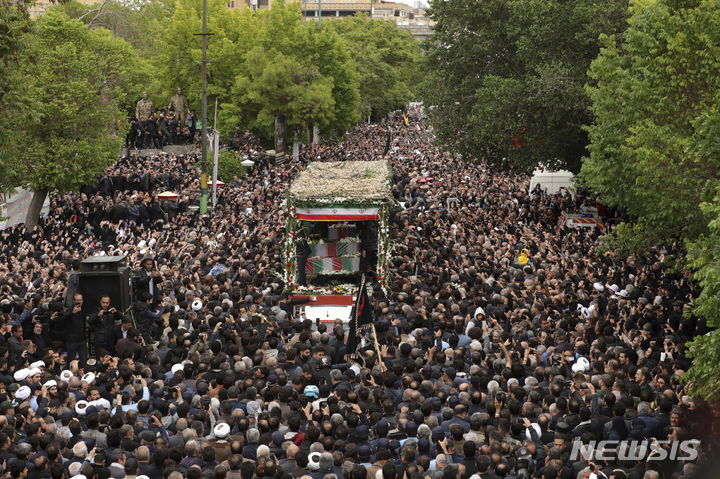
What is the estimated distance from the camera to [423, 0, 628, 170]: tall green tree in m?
28.3

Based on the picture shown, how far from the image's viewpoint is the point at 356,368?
12539 mm

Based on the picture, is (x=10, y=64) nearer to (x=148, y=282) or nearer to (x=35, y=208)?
(x=148, y=282)

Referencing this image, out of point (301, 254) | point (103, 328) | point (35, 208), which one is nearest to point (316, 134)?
point (35, 208)

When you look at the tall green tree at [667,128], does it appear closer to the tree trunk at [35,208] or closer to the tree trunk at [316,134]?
the tree trunk at [35,208]

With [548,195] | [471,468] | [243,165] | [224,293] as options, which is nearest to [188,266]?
[224,293]

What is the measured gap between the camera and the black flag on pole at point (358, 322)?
13.5m

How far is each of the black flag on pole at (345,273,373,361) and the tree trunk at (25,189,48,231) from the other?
17.9 meters

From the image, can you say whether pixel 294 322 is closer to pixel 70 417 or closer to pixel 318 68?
pixel 70 417

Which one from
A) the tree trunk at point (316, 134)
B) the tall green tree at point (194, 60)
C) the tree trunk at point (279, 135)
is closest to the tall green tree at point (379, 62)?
the tree trunk at point (316, 134)

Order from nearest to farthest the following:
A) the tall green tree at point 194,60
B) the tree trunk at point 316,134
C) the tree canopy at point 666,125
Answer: the tree canopy at point 666,125 → the tall green tree at point 194,60 → the tree trunk at point 316,134

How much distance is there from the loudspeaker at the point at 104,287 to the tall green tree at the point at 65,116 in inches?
559

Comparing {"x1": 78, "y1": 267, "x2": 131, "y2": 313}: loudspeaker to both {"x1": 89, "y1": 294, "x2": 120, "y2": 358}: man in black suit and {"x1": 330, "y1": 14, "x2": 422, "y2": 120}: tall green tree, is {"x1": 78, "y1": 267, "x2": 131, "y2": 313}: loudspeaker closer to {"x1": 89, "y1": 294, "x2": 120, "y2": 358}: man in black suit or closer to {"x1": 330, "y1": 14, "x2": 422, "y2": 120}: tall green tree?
{"x1": 89, "y1": 294, "x2": 120, "y2": 358}: man in black suit

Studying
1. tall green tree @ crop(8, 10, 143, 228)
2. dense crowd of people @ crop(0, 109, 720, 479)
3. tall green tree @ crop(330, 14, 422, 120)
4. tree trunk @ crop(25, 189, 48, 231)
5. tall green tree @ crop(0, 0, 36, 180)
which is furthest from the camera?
tall green tree @ crop(330, 14, 422, 120)

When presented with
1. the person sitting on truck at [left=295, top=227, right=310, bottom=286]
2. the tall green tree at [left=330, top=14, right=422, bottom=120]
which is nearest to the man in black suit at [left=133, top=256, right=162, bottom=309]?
the person sitting on truck at [left=295, top=227, right=310, bottom=286]
